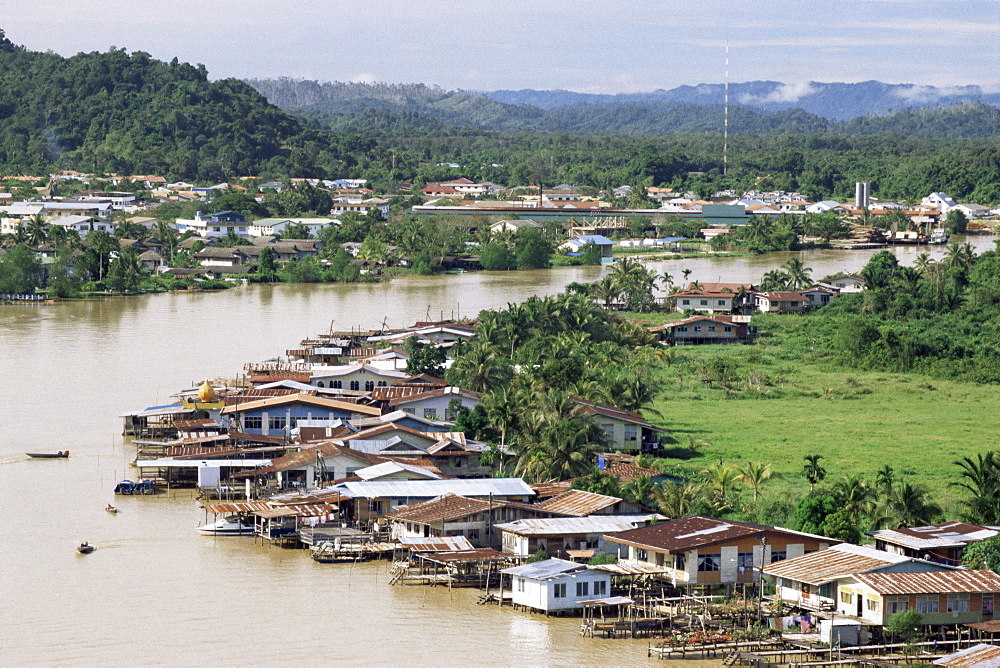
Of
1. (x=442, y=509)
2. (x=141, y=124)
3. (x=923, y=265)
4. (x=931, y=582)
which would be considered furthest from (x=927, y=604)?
(x=141, y=124)

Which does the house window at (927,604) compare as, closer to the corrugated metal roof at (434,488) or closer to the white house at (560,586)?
the white house at (560,586)

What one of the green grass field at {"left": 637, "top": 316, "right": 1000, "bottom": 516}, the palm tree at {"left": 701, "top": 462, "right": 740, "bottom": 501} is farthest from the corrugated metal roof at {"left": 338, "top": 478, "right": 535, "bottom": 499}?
the green grass field at {"left": 637, "top": 316, "right": 1000, "bottom": 516}

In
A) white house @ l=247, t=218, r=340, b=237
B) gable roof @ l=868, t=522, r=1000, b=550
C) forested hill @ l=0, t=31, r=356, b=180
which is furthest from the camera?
forested hill @ l=0, t=31, r=356, b=180

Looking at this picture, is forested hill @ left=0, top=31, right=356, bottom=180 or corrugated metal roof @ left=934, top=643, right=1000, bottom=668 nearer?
corrugated metal roof @ left=934, top=643, right=1000, bottom=668

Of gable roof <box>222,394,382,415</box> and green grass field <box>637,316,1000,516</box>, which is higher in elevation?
gable roof <box>222,394,382,415</box>

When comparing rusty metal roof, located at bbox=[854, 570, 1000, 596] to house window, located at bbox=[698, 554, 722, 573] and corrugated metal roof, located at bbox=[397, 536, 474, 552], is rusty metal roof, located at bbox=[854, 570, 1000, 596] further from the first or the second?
corrugated metal roof, located at bbox=[397, 536, 474, 552]

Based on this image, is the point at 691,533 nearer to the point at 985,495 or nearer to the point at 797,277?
the point at 985,495

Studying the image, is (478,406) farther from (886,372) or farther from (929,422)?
(886,372)
